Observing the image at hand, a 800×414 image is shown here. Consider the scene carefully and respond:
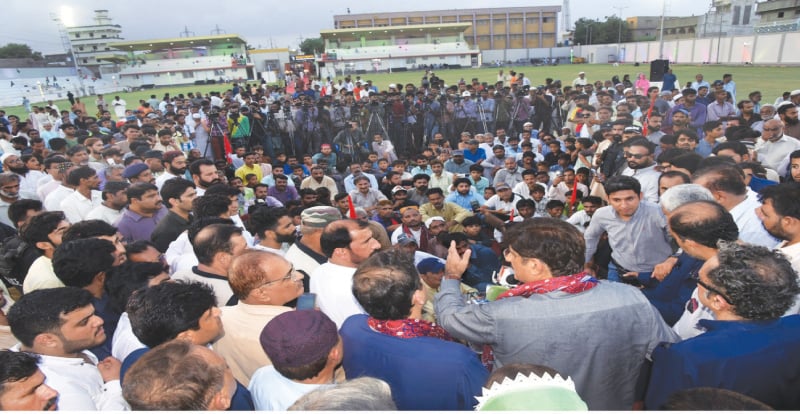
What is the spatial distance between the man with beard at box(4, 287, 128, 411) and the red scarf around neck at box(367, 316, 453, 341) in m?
1.15

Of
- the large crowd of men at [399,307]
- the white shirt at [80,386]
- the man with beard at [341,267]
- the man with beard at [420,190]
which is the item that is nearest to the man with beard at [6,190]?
the large crowd of men at [399,307]

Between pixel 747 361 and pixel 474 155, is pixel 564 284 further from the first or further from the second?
pixel 474 155

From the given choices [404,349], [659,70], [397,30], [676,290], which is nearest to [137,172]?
[404,349]

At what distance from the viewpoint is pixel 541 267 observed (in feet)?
5.35

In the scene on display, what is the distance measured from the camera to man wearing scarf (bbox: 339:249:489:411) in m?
1.47

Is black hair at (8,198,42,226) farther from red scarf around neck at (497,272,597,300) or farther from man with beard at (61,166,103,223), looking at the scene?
red scarf around neck at (497,272,597,300)

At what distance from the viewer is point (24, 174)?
612 centimetres

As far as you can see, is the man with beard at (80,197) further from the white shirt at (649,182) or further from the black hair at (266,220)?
the white shirt at (649,182)

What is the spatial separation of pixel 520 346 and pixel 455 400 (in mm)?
311

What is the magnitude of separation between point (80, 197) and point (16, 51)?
268 ft

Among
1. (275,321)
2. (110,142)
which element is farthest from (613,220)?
(110,142)

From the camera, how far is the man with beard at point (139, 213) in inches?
153

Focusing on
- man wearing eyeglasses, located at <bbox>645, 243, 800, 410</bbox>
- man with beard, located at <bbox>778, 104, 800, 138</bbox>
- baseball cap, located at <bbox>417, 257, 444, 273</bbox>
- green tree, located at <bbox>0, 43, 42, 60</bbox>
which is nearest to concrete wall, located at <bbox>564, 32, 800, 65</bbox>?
man with beard, located at <bbox>778, 104, 800, 138</bbox>

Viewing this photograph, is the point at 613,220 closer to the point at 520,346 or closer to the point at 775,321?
the point at 775,321
